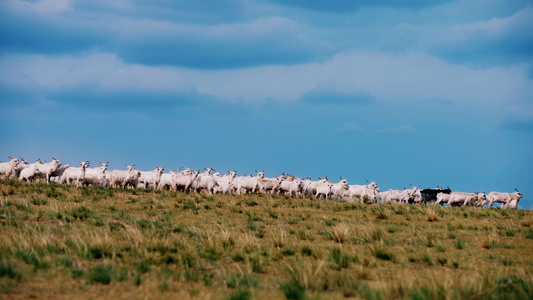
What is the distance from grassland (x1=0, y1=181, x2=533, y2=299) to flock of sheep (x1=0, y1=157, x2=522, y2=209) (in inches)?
860

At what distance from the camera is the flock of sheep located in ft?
138

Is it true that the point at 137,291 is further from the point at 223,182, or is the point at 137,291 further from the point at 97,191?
the point at 223,182

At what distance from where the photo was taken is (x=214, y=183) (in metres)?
44.9

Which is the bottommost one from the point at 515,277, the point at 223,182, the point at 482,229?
the point at 515,277

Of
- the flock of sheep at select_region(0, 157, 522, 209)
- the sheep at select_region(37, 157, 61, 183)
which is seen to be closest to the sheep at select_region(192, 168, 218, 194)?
the flock of sheep at select_region(0, 157, 522, 209)

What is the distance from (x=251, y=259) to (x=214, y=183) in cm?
3375

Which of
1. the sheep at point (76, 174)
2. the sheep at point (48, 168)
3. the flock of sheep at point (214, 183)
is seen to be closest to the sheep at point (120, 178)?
the flock of sheep at point (214, 183)

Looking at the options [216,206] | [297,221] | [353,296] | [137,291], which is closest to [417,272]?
[353,296]

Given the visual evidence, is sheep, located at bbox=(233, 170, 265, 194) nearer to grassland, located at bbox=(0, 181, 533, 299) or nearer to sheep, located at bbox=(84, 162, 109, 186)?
sheep, located at bbox=(84, 162, 109, 186)

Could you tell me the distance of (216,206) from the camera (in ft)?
82.4

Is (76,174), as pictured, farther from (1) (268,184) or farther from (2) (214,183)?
(1) (268,184)

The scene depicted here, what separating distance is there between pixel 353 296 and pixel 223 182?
127ft

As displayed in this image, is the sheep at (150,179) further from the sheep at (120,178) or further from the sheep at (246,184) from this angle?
the sheep at (246,184)

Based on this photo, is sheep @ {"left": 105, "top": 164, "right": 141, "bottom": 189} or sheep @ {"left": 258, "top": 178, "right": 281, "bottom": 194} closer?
sheep @ {"left": 105, "top": 164, "right": 141, "bottom": 189}
